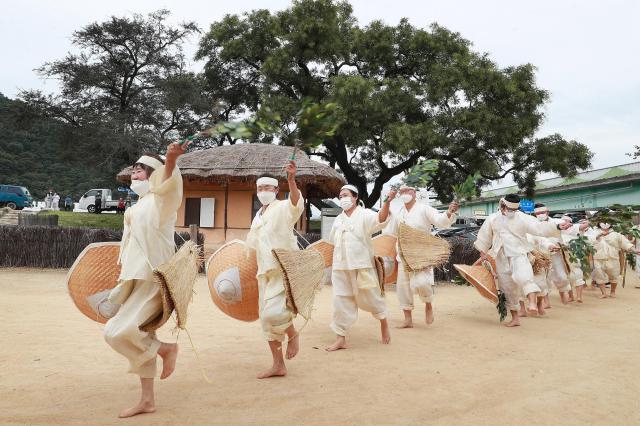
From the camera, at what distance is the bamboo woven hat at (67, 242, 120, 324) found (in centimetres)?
349

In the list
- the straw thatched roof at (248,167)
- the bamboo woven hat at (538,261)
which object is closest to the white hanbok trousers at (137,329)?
the bamboo woven hat at (538,261)

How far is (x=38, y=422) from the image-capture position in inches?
118

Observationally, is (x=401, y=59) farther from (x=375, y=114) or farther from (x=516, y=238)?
(x=516, y=238)

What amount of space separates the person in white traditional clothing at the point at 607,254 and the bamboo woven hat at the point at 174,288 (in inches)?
396

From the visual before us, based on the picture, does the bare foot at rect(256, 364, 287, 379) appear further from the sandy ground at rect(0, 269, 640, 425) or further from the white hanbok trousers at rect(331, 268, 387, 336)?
the white hanbok trousers at rect(331, 268, 387, 336)

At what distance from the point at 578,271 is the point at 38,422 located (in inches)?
388

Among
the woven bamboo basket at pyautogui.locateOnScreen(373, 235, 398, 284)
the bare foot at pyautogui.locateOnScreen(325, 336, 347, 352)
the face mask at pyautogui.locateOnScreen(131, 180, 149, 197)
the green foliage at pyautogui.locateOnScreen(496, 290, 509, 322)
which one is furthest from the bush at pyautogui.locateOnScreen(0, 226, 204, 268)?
the face mask at pyautogui.locateOnScreen(131, 180, 149, 197)

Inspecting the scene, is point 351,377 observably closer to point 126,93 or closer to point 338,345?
point 338,345

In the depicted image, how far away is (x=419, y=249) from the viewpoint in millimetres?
6277

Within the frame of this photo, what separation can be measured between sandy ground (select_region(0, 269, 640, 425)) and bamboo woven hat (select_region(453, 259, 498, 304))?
47cm

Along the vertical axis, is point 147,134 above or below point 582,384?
above

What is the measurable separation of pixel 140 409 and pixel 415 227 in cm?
Result: 428

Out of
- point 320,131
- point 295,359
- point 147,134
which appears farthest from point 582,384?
point 147,134

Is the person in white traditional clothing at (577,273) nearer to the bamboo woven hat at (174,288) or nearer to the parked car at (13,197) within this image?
the bamboo woven hat at (174,288)
